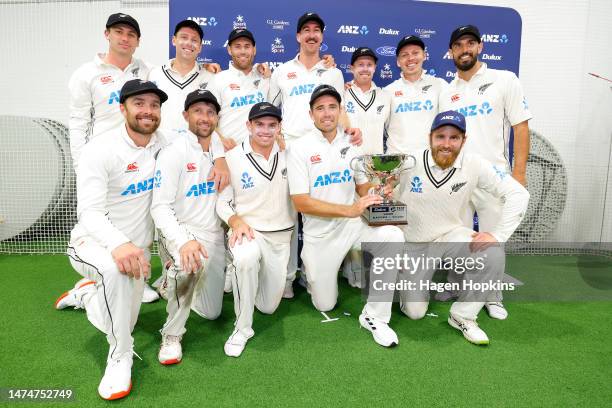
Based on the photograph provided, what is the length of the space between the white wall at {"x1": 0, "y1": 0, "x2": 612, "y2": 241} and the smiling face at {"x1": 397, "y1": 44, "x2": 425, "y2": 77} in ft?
8.04

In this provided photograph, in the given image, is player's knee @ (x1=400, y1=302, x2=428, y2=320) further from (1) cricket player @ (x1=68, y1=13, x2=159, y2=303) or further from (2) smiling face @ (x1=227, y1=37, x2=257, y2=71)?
(1) cricket player @ (x1=68, y1=13, x2=159, y2=303)

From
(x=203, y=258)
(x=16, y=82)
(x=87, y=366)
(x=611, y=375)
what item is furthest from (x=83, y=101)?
(x=611, y=375)

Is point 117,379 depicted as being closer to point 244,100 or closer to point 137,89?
point 137,89

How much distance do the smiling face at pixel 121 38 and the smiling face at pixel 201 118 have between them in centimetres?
104

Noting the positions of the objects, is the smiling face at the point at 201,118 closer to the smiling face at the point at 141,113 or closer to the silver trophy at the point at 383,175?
the smiling face at the point at 141,113

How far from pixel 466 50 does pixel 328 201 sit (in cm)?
180

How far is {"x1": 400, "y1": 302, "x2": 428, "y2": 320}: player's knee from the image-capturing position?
3.16 meters

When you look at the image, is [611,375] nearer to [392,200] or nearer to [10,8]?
[392,200]

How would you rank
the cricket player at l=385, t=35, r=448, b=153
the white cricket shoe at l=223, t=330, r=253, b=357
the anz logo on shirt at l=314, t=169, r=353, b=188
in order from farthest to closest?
the cricket player at l=385, t=35, r=448, b=153
the anz logo on shirt at l=314, t=169, r=353, b=188
the white cricket shoe at l=223, t=330, r=253, b=357

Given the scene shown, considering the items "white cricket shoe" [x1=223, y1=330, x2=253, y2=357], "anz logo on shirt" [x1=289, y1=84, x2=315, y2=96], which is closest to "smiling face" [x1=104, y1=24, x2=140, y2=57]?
"anz logo on shirt" [x1=289, y1=84, x2=315, y2=96]

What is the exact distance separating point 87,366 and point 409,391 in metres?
1.91

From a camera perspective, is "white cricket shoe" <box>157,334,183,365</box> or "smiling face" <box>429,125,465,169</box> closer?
"white cricket shoe" <box>157,334,183,365</box>

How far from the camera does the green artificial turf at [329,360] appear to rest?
218cm

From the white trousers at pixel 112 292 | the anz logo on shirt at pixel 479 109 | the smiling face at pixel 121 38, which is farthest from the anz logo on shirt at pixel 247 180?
the anz logo on shirt at pixel 479 109
